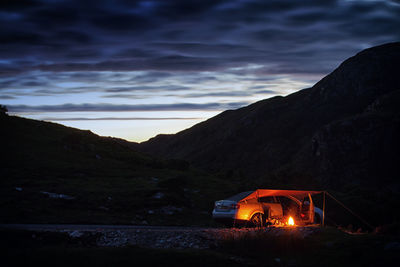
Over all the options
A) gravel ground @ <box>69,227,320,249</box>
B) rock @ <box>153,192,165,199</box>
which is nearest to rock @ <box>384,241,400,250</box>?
gravel ground @ <box>69,227,320,249</box>

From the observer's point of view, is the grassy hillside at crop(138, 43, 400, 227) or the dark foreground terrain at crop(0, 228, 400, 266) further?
the grassy hillside at crop(138, 43, 400, 227)

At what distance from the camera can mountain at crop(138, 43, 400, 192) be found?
335 feet

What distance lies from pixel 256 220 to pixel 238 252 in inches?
203

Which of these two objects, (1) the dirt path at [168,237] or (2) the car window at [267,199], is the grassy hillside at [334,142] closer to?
(2) the car window at [267,199]

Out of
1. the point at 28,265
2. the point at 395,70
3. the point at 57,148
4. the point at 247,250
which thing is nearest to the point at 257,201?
the point at 247,250

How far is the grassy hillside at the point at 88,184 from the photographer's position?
83.2 ft

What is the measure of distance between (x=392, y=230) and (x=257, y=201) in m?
5.71

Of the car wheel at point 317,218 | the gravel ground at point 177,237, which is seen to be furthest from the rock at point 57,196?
the car wheel at point 317,218

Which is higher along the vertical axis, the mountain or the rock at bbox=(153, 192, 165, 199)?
the mountain

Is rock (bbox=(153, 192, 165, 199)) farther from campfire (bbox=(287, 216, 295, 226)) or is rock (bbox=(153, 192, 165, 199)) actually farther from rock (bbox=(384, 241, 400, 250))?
rock (bbox=(384, 241, 400, 250))

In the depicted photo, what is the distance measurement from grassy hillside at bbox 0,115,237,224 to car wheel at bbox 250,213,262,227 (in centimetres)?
800

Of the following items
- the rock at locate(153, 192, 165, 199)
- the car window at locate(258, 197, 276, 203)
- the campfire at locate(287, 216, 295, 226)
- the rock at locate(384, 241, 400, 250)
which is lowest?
the campfire at locate(287, 216, 295, 226)

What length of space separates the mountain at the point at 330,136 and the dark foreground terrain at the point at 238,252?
84.5ft

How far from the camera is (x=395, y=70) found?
179750mm
